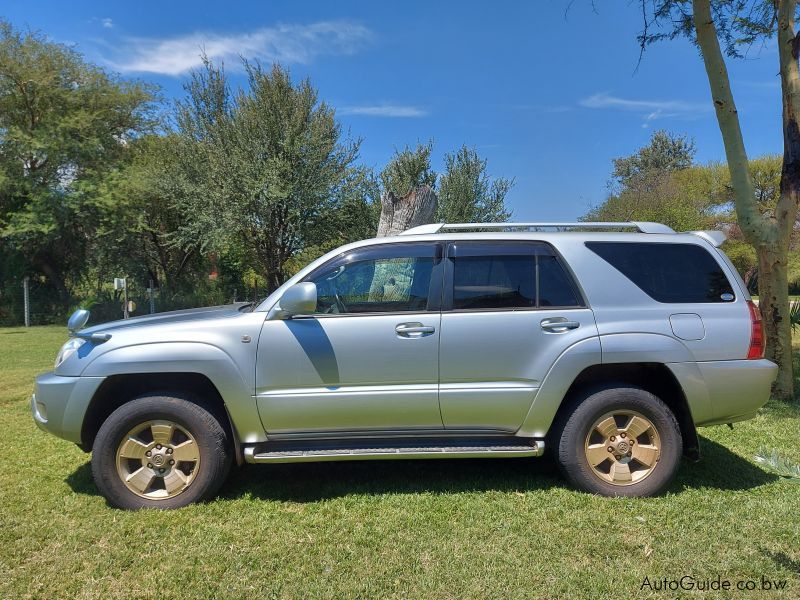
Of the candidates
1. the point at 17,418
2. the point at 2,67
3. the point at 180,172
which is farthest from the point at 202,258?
the point at 17,418

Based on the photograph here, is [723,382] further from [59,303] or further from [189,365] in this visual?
[59,303]

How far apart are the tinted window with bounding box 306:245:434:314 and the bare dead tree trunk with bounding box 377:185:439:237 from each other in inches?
151

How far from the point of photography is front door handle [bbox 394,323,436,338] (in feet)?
12.5

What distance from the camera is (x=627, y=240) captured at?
4.13m

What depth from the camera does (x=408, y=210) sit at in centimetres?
794

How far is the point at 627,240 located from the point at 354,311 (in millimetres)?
2068

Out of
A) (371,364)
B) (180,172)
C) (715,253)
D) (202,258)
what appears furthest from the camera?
(202,258)

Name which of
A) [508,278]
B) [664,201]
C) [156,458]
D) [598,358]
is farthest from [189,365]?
[664,201]

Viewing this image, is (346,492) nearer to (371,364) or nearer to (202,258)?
(371,364)

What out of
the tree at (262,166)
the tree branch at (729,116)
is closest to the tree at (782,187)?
the tree branch at (729,116)

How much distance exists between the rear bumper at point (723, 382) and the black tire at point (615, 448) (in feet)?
0.71

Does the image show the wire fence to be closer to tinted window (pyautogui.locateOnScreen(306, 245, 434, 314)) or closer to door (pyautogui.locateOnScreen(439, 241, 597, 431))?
tinted window (pyautogui.locateOnScreen(306, 245, 434, 314))

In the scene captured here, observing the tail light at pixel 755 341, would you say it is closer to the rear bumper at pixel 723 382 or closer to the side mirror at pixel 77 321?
the rear bumper at pixel 723 382

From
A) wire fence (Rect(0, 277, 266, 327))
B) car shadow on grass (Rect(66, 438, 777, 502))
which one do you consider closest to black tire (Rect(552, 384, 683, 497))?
car shadow on grass (Rect(66, 438, 777, 502))
